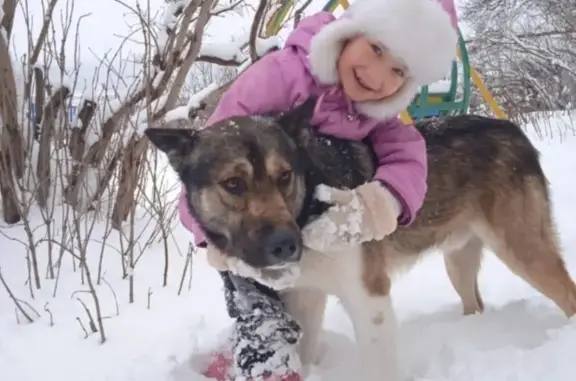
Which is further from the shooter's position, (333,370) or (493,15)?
(493,15)

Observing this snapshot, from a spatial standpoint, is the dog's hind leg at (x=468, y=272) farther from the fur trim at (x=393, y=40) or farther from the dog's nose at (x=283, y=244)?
the dog's nose at (x=283, y=244)

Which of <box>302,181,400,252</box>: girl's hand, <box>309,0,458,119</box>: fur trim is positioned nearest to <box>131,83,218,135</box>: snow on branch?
<box>309,0,458,119</box>: fur trim

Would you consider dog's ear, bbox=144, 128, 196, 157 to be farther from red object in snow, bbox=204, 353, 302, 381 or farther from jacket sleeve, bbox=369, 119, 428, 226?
red object in snow, bbox=204, 353, 302, 381

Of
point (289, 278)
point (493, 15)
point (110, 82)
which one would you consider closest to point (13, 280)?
point (110, 82)

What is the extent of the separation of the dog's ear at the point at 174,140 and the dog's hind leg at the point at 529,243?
4.31 feet

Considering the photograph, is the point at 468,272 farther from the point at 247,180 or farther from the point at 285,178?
the point at 247,180

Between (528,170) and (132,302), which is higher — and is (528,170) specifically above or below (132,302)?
above

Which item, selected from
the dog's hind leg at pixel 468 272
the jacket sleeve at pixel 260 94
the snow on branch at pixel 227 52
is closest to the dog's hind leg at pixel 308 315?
the jacket sleeve at pixel 260 94

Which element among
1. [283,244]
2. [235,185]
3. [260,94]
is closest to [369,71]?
[260,94]

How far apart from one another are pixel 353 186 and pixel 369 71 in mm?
426

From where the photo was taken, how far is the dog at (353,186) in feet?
6.60

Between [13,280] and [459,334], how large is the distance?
88.2 inches

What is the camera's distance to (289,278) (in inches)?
82.0

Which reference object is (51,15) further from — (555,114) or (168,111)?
(555,114)
